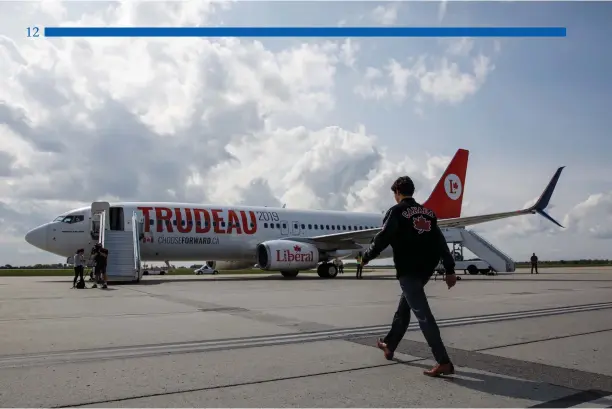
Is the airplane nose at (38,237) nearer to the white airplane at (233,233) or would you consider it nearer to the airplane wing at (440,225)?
the white airplane at (233,233)

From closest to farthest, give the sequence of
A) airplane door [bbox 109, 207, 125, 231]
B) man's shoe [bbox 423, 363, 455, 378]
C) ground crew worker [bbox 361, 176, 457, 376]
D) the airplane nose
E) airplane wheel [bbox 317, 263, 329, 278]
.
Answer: man's shoe [bbox 423, 363, 455, 378] < ground crew worker [bbox 361, 176, 457, 376] < the airplane nose < airplane door [bbox 109, 207, 125, 231] < airplane wheel [bbox 317, 263, 329, 278]

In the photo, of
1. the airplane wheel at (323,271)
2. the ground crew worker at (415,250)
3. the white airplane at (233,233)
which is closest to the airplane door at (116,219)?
the white airplane at (233,233)

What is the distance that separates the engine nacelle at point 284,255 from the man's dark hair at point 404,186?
19.3 metres

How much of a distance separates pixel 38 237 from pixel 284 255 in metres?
10.4

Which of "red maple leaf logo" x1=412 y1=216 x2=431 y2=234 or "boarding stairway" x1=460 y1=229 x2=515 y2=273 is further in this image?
"boarding stairway" x1=460 y1=229 x2=515 y2=273

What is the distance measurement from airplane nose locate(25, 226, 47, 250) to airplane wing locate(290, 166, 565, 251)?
1149cm

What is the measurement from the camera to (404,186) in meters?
5.27

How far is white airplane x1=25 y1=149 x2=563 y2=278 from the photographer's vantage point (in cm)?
2272

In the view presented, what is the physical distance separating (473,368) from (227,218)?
21440 mm

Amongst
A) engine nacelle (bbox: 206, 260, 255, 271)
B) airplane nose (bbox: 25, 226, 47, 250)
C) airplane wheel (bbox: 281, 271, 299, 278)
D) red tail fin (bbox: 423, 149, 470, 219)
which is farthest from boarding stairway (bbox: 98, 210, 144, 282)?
red tail fin (bbox: 423, 149, 470, 219)

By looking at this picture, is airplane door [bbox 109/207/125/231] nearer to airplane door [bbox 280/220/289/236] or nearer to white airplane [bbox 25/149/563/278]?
white airplane [bbox 25/149/563/278]

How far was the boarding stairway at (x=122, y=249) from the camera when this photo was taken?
20.5m

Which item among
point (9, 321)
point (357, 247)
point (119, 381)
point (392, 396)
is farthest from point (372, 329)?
point (357, 247)

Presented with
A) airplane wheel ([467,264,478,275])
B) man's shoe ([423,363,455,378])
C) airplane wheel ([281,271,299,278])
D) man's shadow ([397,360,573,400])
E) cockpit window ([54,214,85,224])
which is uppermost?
cockpit window ([54,214,85,224])
